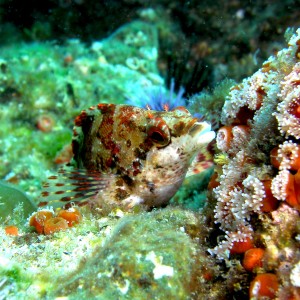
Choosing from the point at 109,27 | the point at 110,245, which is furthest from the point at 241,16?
the point at 110,245

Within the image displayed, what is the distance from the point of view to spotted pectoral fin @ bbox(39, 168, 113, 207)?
3893 mm

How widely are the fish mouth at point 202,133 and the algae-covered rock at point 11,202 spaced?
2.33 meters

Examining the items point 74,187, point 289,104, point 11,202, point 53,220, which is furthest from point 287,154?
point 11,202

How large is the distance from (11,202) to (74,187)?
80 centimetres

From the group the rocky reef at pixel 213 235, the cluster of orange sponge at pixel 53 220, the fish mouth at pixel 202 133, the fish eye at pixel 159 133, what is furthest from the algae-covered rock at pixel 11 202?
the fish mouth at pixel 202 133

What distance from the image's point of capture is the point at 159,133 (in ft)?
11.7

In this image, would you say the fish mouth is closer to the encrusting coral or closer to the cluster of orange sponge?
the encrusting coral

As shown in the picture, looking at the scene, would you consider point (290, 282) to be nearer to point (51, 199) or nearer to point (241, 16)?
point (51, 199)

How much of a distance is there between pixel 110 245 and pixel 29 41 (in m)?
8.29

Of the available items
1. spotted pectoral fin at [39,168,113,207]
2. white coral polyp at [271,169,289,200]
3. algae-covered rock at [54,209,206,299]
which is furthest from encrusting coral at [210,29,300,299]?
spotted pectoral fin at [39,168,113,207]

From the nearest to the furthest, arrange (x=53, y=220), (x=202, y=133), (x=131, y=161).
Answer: (x=53, y=220), (x=202, y=133), (x=131, y=161)

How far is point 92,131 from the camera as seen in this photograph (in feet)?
14.0

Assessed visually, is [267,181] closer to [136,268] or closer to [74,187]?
[136,268]

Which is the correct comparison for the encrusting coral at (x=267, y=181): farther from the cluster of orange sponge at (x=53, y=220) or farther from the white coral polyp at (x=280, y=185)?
the cluster of orange sponge at (x=53, y=220)
